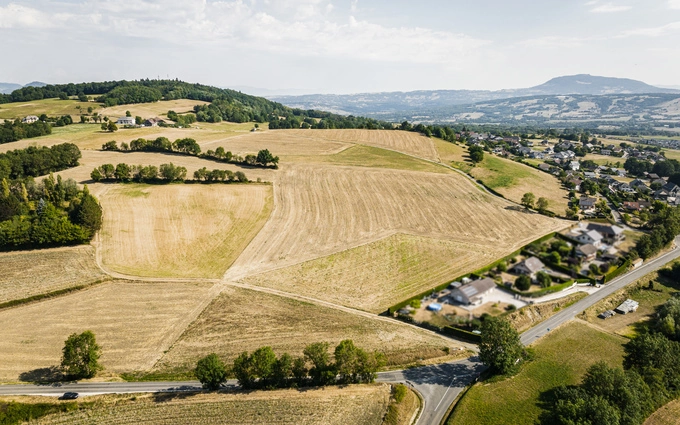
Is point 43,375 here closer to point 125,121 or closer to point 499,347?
point 499,347

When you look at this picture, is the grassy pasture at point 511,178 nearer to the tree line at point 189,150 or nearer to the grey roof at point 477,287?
the grey roof at point 477,287

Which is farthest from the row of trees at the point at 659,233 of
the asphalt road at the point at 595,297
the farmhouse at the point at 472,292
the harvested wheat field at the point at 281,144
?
the harvested wheat field at the point at 281,144

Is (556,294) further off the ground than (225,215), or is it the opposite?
(225,215)

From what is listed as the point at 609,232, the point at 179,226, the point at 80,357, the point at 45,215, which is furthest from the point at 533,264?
the point at 45,215

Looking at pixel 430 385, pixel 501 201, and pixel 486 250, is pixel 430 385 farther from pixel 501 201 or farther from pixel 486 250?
pixel 501 201

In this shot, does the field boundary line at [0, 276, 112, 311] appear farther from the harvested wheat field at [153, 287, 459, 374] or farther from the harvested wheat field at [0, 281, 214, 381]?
the harvested wheat field at [153, 287, 459, 374]

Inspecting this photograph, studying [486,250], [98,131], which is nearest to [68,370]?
[486,250]
